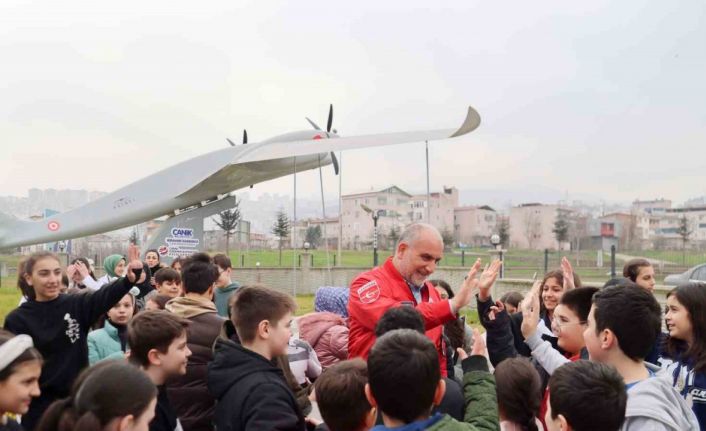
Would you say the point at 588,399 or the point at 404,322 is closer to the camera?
the point at 588,399

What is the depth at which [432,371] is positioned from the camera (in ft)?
6.93

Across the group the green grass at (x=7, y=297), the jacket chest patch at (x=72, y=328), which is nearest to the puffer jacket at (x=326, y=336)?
the jacket chest patch at (x=72, y=328)

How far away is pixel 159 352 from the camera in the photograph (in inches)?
115

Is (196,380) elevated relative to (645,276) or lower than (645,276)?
lower

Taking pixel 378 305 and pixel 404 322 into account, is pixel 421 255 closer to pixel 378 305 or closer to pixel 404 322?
pixel 378 305

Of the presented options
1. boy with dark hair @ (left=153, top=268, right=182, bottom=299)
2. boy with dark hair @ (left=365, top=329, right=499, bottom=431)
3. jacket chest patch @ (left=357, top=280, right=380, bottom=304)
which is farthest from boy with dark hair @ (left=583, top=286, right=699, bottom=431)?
boy with dark hair @ (left=153, top=268, right=182, bottom=299)

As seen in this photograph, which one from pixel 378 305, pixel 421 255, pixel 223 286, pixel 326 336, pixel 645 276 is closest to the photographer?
pixel 378 305

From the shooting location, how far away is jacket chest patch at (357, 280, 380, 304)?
355cm

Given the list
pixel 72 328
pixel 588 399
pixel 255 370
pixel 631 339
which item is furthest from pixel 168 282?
pixel 588 399

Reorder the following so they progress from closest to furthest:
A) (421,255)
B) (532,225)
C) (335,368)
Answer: (335,368), (421,255), (532,225)

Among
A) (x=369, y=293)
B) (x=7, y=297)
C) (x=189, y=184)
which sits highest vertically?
(x=189, y=184)

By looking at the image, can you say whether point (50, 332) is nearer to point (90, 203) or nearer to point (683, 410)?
point (683, 410)

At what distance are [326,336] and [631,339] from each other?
225 cm

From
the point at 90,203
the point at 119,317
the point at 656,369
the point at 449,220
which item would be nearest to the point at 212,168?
the point at 90,203
